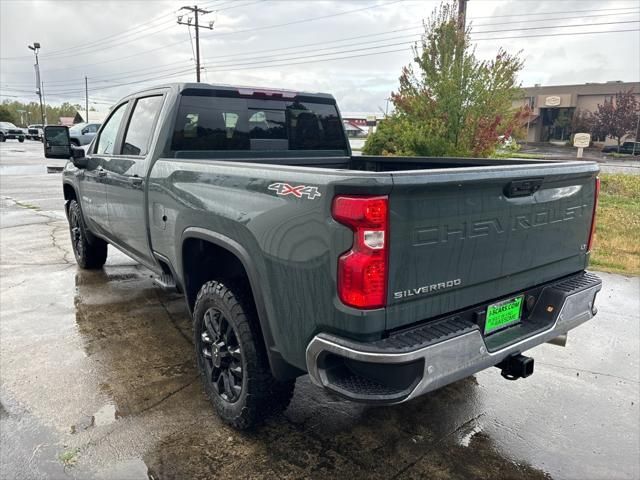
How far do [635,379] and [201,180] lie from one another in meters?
3.48

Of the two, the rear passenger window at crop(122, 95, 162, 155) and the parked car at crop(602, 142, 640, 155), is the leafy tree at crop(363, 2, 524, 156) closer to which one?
the rear passenger window at crop(122, 95, 162, 155)

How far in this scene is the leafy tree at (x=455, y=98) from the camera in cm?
1116

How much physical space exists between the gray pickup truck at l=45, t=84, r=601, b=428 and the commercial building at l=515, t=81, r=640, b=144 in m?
60.1

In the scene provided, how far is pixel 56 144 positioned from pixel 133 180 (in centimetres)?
189

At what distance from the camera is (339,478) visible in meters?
2.74

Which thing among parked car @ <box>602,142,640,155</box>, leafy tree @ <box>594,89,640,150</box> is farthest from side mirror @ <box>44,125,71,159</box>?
leafy tree @ <box>594,89,640,150</box>

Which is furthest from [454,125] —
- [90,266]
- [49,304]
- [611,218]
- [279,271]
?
[279,271]

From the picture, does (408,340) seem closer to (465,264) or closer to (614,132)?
(465,264)

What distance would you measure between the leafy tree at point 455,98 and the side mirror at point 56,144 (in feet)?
24.8

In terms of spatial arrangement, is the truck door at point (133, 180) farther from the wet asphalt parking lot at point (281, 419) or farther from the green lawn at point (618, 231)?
the green lawn at point (618, 231)

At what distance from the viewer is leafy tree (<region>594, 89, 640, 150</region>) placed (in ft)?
168

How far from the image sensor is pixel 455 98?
1123 cm

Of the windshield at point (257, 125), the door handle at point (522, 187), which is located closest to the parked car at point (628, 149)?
the windshield at point (257, 125)

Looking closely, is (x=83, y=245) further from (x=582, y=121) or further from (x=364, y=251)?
A: (x=582, y=121)
